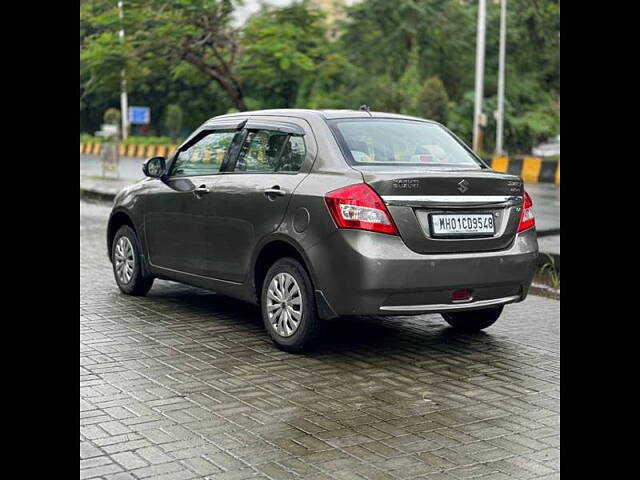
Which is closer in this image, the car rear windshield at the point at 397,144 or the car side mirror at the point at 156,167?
the car rear windshield at the point at 397,144

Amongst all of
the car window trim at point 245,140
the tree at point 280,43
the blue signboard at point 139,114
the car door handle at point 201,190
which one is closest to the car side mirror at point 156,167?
the car door handle at point 201,190

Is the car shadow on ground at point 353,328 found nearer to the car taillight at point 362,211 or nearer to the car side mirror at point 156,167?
the car taillight at point 362,211

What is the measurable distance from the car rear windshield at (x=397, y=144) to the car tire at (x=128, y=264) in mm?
2529

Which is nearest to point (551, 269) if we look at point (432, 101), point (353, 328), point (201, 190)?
point (353, 328)

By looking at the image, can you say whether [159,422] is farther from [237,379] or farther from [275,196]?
[275,196]

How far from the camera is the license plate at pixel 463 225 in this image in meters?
6.27

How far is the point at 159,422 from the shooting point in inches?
197

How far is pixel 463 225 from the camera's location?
638 centimetres

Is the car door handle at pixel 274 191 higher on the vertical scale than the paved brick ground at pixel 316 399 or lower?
higher

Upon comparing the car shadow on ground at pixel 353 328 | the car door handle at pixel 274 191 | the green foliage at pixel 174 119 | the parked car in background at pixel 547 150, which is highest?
the green foliage at pixel 174 119

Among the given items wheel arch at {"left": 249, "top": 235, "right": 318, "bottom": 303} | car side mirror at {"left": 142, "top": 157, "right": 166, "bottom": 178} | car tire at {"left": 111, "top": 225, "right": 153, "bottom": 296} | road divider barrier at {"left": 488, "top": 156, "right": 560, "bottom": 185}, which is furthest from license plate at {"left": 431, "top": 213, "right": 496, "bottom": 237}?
road divider barrier at {"left": 488, "top": 156, "right": 560, "bottom": 185}

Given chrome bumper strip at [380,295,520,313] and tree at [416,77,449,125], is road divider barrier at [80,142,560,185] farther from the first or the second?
chrome bumper strip at [380,295,520,313]
